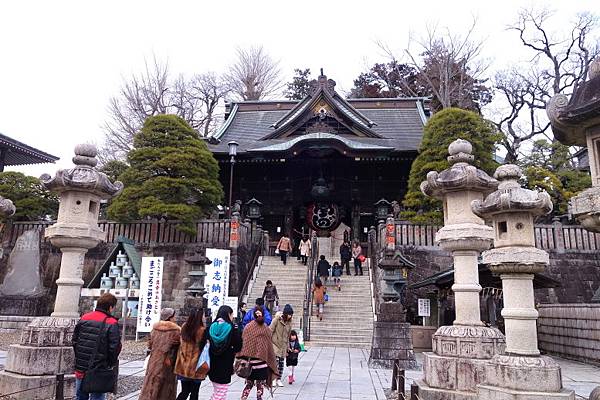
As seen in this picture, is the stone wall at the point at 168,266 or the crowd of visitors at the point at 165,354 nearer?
the crowd of visitors at the point at 165,354

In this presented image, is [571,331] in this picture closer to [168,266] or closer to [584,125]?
[584,125]

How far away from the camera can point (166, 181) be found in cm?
1703

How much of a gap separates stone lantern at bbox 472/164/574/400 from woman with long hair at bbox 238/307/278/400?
2746 millimetres

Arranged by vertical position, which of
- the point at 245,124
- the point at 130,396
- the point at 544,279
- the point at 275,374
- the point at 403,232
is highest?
the point at 245,124

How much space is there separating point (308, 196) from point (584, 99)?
17778mm

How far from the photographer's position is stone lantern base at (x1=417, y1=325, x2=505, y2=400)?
6199 millimetres

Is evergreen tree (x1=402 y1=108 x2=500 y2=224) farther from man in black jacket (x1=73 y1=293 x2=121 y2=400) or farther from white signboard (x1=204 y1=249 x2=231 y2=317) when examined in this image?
man in black jacket (x1=73 y1=293 x2=121 y2=400)

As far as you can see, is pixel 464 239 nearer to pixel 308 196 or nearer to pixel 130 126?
pixel 308 196

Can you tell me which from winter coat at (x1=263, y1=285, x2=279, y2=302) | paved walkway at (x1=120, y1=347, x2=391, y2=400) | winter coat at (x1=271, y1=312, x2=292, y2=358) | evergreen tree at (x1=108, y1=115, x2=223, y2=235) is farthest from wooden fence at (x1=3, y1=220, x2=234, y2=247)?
winter coat at (x1=271, y1=312, x2=292, y2=358)

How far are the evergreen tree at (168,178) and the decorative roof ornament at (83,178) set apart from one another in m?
8.79

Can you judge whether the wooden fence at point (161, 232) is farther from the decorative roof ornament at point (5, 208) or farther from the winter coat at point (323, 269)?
the decorative roof ornament at point (5, 208)

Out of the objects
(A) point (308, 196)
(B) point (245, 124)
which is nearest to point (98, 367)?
(A) point (308, 196)

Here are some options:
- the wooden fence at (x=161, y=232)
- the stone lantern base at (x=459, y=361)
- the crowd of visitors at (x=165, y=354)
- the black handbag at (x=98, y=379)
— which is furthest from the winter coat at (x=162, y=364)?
the wooden fence at (x=161, y=232)

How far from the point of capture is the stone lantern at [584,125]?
16.4 feet
